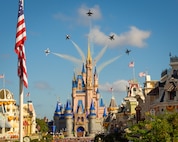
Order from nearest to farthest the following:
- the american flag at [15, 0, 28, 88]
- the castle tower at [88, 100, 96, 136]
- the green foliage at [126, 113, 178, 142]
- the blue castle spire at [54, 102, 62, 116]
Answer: the american flag at [15, 0, 28, 88]
the green foliage at [126, 113, 178, 142]
the castle tower at [88, 100, 96, 136]
the blue castle spire at [54, 102, 62, 116]

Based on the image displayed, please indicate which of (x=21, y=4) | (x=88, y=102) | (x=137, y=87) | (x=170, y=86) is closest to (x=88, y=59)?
(x=88, y=102)

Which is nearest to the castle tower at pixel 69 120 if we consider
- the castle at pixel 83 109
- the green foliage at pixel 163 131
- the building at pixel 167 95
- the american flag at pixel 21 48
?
the castle at pixel 83 109

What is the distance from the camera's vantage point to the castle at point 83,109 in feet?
463

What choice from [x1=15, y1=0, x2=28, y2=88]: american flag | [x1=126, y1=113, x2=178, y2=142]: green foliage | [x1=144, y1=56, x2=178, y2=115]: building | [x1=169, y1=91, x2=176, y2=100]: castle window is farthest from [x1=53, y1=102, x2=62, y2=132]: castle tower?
[x1=15, y1=0, x2=28, y2=88]: american flag

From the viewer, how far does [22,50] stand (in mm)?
17938

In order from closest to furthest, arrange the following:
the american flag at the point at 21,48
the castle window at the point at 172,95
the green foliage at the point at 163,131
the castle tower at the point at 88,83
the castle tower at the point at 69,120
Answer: the american flag at the point at 21,48, the green foliage at the point at 163,131, the castle window at the point at 172,95, the castle tower at the point at 69,120, the castle tower at the point at 88,83

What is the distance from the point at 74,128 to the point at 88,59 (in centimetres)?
3278

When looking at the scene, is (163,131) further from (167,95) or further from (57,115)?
(57,115)

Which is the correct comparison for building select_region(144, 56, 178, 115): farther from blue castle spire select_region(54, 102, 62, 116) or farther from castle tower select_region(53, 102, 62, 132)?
blue castle spire select_region(54, 102, 62, 116)

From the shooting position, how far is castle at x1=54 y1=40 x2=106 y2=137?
141250mm

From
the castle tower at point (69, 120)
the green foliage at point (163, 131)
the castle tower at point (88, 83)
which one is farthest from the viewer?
A: the castle tower at point (88, 83)

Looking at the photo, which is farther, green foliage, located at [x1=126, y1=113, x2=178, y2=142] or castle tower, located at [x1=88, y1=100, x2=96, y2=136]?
castle tower, located at [x1=88, y1=100, x2=96, y2=136]

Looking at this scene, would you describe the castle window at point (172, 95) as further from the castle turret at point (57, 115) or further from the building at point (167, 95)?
the castle turret at point (57, 115)

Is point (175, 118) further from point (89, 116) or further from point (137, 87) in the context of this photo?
point (89, 116)
